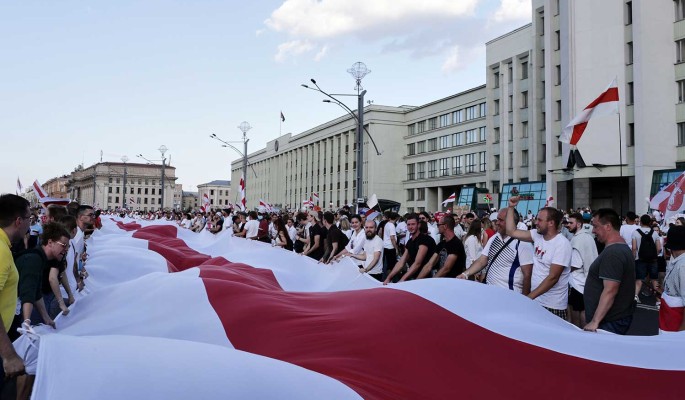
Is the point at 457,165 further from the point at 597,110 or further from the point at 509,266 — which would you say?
the point at 509,266

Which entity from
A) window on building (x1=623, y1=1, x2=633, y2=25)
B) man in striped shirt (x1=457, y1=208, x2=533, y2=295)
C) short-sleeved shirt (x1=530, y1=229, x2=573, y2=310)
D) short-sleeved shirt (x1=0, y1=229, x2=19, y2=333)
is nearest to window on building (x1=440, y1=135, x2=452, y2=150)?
window on building (x1=623, y1=1, x2=633, y2=25)

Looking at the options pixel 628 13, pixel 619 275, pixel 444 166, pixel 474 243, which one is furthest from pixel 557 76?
pixel 619 275

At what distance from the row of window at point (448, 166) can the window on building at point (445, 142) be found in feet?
4.60

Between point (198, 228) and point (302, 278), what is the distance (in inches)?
732

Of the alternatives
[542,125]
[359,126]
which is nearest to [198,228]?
[359,126]

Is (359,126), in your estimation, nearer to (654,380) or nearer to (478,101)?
(654,380)

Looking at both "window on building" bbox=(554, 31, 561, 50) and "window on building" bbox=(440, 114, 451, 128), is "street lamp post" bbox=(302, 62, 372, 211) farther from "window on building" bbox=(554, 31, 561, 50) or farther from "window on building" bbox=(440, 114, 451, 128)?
"window on building" bbox=(440, 114, 451, 128)

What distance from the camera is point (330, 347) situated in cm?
414

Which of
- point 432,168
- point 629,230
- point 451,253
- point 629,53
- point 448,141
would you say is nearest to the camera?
point 451,253

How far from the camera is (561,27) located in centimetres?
4106

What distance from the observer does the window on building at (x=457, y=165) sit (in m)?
63.1

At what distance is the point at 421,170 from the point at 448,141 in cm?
610

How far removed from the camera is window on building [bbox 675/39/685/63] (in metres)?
36.4

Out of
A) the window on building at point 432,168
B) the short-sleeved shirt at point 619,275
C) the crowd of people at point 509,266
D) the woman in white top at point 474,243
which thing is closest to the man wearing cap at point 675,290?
the crowd of people at point 509,266
